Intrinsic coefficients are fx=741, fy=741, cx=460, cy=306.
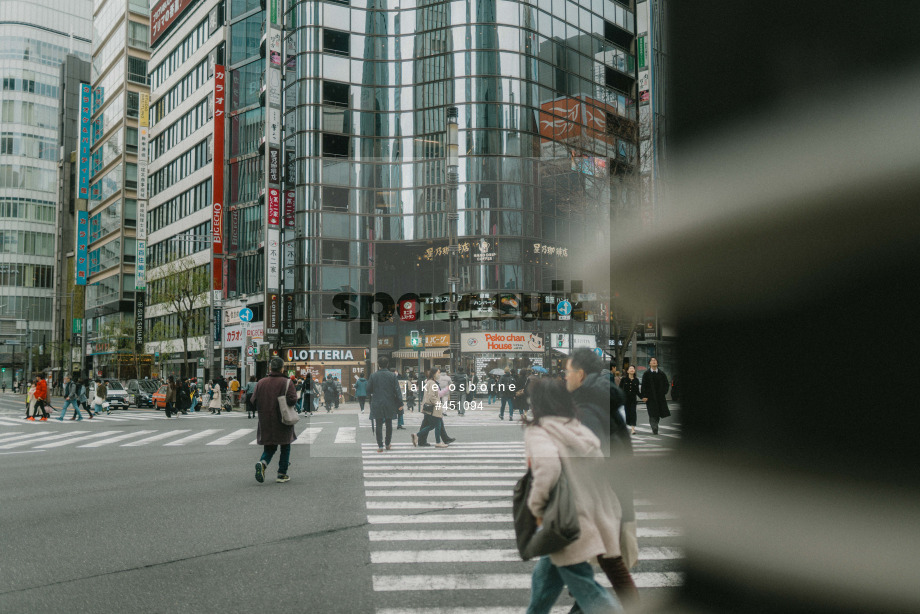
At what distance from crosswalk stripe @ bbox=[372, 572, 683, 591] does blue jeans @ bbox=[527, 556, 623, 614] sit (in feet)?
5.47

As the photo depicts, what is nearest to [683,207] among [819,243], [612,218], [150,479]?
[819,243]

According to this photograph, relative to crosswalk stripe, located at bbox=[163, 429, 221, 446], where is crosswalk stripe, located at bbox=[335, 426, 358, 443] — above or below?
above

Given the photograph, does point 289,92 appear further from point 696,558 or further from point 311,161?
point 696,558

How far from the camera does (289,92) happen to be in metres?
48.8

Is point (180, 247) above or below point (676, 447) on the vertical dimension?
above

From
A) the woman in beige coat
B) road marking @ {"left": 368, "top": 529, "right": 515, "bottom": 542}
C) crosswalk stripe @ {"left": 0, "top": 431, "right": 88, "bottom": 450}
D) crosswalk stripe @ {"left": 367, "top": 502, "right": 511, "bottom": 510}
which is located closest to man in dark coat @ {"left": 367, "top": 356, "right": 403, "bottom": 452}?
crosswalk stripe @ {"left": 367, "top": 502, "right": 511, "bottom": 510}

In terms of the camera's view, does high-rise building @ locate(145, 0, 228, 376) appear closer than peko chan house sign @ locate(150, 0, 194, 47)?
Yes

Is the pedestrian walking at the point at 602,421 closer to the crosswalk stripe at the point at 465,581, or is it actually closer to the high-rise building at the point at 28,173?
the crosswalk stripe at the point at 465,581

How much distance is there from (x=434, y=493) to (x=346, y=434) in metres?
10.3

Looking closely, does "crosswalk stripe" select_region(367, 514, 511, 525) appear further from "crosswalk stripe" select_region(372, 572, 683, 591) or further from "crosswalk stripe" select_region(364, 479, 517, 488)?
"crosswalk stripe" select_region(364, 479, 517, 488)

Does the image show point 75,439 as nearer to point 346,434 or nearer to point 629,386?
point 346,434

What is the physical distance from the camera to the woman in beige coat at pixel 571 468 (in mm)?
2936

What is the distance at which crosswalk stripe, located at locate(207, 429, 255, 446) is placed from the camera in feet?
59.6

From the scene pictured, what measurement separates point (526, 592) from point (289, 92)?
157 feet
